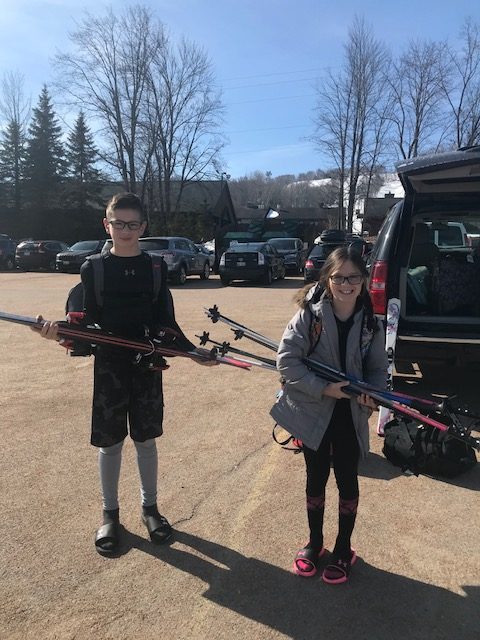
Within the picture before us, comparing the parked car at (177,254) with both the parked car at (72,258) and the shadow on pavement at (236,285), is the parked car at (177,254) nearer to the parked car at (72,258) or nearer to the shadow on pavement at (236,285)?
the shadow on pavement at (236,285)

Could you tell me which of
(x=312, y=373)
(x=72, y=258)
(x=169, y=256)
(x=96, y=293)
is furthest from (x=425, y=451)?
(x=72, y=258)

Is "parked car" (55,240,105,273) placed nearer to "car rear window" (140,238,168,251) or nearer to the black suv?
"car rear window" (140,238,168,251)

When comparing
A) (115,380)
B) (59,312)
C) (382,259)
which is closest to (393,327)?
(382,259)

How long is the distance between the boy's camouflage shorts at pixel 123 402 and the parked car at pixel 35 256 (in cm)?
2508

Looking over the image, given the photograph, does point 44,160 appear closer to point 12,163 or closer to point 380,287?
point 12,163

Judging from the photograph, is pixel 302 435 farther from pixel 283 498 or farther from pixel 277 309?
pixel 277 309

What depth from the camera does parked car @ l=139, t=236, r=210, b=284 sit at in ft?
57.8

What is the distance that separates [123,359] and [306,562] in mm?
1420

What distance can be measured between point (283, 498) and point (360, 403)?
1.22 m

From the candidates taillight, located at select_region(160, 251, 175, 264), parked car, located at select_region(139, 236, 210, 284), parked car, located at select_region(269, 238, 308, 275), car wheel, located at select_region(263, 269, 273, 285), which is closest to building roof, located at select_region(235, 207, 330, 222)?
parked car, located at select_region(269, 238, 308, 275)

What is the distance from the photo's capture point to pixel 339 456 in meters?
2.71

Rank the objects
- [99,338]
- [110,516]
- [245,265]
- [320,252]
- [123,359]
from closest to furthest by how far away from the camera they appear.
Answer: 1. [99,338]
2. [123,359]
3. [110,516]
4. [320,252]
5. [245,265]

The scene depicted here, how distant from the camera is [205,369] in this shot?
682 cm

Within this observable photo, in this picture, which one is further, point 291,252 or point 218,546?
point 291,252
